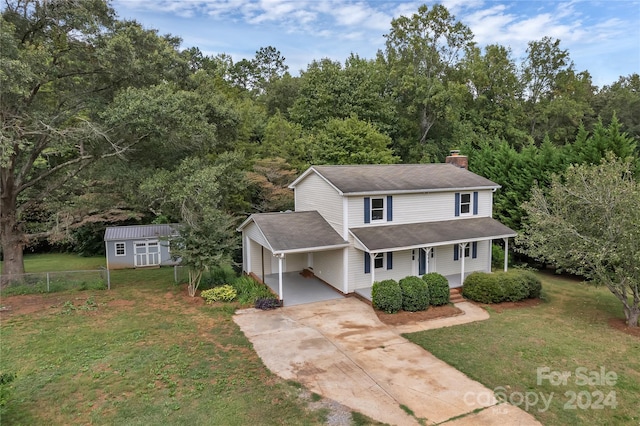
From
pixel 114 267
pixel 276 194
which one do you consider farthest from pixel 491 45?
pixel 114 267

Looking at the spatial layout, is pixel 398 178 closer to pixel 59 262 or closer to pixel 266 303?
pixel 266 303

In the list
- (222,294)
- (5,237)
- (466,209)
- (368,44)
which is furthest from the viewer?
(368,44)

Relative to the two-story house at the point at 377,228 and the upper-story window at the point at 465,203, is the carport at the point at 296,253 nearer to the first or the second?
the two-story house at the point at 377,228

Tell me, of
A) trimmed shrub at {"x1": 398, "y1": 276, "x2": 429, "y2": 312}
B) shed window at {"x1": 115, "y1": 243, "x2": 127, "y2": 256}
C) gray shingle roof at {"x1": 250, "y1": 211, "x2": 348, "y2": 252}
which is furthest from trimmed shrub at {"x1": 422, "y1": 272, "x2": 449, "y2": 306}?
shed window at {"x1": 115, "y1": 243, "x2": 127, "y2": 256}

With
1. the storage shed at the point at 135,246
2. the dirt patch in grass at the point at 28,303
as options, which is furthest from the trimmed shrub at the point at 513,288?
the storage shed at the point at 135,246

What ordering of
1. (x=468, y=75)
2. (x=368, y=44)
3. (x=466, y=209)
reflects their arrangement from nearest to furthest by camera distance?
1. (x=466, y=209)
2. (x=468, y=75)
3. (x=368, y=44)

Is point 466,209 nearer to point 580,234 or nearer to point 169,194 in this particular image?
point 580,234

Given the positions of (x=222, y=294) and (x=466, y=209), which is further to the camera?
(x=466, y=209)

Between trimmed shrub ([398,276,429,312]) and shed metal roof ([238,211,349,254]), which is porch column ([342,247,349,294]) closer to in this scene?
shed metal roof ([238,211,349,254])
